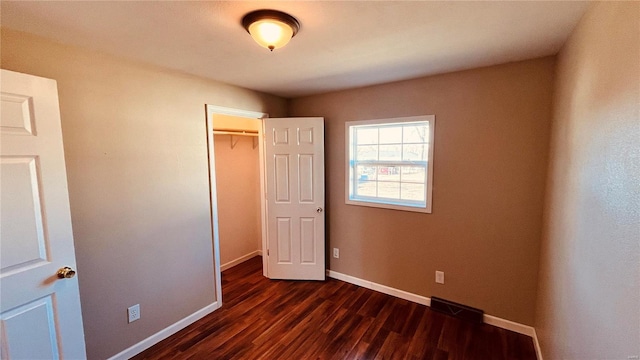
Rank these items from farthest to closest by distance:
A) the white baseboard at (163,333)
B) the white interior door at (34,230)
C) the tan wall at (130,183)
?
the white baseboard at (163,333) < the tan wall at (130,183) < the white interior door at (34,230)

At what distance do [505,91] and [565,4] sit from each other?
93 centimetres

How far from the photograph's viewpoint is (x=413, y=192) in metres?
2.74

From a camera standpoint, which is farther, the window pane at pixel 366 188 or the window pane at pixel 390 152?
the window pane at pixel 366 188

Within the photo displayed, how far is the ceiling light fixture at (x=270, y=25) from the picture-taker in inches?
52.1

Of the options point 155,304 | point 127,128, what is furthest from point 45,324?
point 127,128

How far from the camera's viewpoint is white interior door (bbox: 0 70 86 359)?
4.17 feet

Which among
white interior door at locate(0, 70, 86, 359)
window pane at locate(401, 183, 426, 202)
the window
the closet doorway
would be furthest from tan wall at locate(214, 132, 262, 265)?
window pane at locate(401, 183, 426, 202)

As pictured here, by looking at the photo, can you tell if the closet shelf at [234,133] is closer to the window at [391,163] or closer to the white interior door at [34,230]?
the window at [391,163]

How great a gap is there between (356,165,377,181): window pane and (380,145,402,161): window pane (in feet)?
0.56

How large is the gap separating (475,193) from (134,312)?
9.93 feet

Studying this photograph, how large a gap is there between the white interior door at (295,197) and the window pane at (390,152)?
2.31 feet

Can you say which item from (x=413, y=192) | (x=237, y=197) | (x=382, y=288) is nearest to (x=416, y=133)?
(x=413, y=192)

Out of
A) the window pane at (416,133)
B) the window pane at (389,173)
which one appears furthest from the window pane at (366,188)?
the window pane at (416,133)

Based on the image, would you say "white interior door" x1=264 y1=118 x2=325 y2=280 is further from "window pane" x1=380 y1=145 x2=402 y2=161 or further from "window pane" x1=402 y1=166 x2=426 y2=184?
"window pane" x1=402 y1=166 x2=426 y2=184
